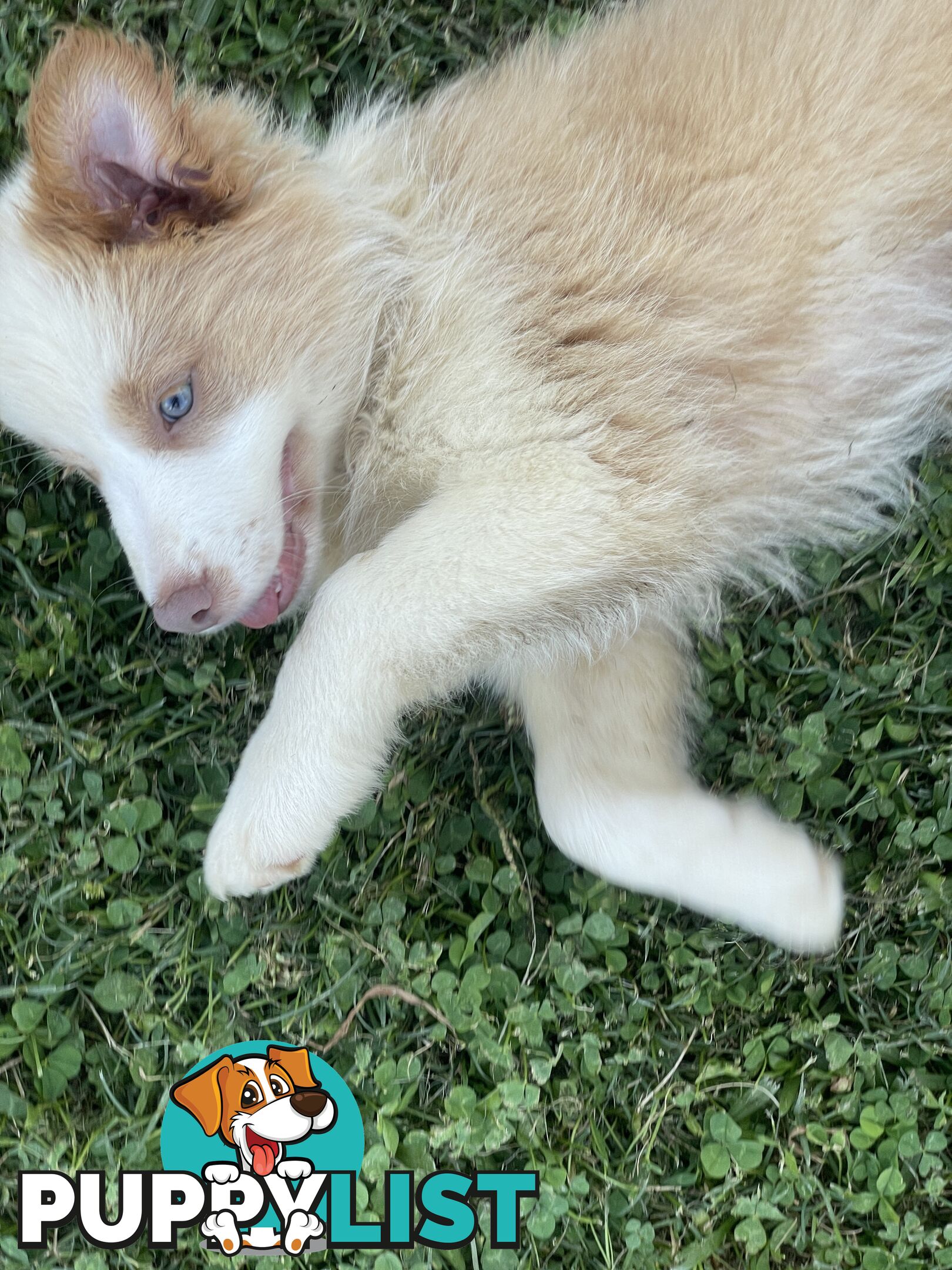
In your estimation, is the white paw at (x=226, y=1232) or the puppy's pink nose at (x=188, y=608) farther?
the white paw at (x=226, y=1232)

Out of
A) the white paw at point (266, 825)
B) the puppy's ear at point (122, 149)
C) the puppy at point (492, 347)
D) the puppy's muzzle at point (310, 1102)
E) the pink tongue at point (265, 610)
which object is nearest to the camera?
the puppy's ear at point (122, 149)

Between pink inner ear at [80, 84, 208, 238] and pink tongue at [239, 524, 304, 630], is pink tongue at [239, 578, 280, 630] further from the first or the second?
pink inner ear at [80, 84, 208, 238]

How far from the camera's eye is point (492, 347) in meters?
2.22

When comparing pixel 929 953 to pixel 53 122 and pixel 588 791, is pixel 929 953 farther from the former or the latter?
pixel 53 122

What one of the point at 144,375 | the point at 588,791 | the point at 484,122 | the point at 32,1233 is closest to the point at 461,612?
the point at 588,791

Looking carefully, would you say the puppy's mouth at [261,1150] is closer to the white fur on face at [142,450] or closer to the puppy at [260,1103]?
the puppy at [260,1103]

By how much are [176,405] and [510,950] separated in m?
1.70

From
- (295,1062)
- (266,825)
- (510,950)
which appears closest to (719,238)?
(266,825)

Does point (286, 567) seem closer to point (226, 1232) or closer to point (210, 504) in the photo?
point (210, 504)

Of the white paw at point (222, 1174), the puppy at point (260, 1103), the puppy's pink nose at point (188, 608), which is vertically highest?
the puppy's pink nose at point (188, 608)

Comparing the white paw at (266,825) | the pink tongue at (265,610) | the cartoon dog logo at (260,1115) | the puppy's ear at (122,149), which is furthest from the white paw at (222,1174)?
the puppy's ear at (122,149)

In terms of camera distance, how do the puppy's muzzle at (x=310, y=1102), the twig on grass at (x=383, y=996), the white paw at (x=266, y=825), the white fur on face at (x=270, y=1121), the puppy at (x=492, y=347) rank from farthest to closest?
the twig on grass at (x=383, y=996), the puppy's muzzle at (x=310, y=1102), the white fur on face at (x=270, y=1121), the white paw at (x=266, y=825), the puppy at (x=492, y=347)

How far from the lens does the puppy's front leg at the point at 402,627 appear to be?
211cm

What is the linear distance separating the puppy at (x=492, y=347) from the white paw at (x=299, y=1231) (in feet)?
3.09
